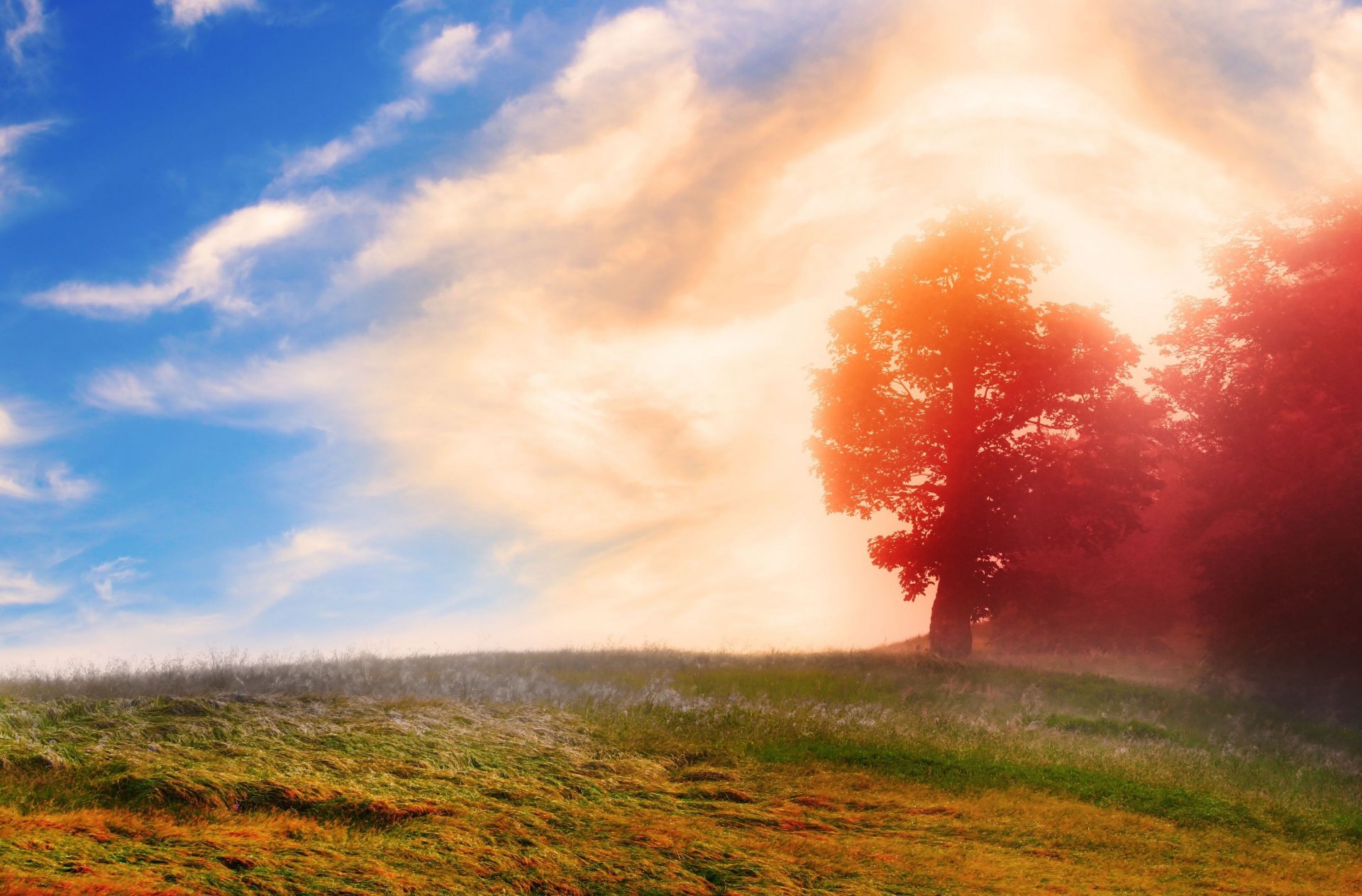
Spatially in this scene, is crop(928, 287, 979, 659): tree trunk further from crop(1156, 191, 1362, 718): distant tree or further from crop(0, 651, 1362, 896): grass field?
crop(0, 651, 1362, 896): grass field

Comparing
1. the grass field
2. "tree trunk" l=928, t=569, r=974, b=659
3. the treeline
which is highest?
the treeline

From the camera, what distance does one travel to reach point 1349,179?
24938 millimetres

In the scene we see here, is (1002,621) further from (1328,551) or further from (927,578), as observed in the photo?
(1328,551)

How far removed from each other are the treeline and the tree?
0.06 m

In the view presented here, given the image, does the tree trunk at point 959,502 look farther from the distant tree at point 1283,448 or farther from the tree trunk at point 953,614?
the distant tree at point 1283,448

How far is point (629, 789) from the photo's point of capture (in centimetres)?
1068

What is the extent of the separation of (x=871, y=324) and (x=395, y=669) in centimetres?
1695

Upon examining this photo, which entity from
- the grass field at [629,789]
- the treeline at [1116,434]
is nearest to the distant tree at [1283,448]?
the treeline at [1116,434]

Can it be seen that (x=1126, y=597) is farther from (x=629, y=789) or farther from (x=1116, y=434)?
(x=629, y=789)

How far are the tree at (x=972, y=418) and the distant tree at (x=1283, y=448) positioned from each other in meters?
1.88

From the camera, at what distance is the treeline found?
23.6 m

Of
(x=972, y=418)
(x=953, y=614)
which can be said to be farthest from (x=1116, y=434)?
(x=953, y=614)

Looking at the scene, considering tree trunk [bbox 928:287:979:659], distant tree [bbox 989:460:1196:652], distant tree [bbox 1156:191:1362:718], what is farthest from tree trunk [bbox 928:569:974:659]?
distant tree [bbox 1156:191:1362:718]

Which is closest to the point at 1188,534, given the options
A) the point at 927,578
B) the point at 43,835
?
the point at 927,578
